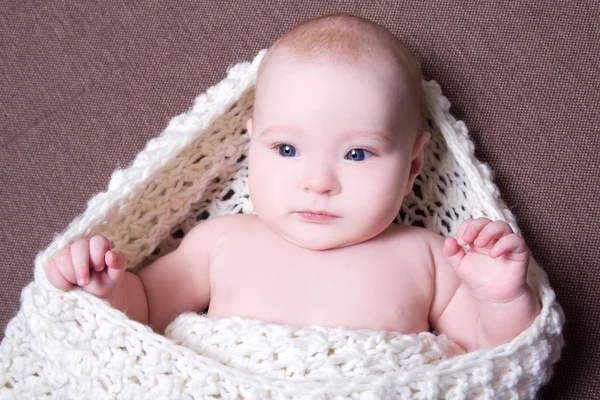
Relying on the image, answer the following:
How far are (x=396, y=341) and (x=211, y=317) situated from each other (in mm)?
316

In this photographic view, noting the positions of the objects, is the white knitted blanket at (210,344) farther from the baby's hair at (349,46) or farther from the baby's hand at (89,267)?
the baby's hair at (349,46)

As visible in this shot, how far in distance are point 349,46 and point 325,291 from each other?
1.38 feet

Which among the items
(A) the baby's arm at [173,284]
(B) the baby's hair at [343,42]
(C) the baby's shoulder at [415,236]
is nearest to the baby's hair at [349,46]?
(B) the baby's hair at [343,42]

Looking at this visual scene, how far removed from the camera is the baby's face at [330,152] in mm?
1110

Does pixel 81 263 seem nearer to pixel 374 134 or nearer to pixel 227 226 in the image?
pixel 227 226

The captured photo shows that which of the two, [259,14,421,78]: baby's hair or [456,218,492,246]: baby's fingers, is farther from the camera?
[259,14,421,78]: baby's hair

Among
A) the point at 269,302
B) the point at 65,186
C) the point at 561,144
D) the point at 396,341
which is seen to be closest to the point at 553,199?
the point at 561,144

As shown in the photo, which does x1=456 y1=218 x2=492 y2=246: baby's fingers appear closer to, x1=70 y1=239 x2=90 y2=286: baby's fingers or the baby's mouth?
the baby's mouth

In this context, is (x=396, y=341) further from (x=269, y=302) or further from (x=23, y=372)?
(x=23, y=372)

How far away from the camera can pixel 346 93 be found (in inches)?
43.7

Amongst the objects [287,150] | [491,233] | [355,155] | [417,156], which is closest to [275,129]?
[287,150]

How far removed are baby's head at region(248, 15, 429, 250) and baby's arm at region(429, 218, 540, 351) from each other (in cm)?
17

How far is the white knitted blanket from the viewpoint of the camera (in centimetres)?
100

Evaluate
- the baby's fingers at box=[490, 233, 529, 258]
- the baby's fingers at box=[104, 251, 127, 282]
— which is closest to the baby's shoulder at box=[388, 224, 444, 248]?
the baby's fingers at box=[490, 233, 529, 258]
